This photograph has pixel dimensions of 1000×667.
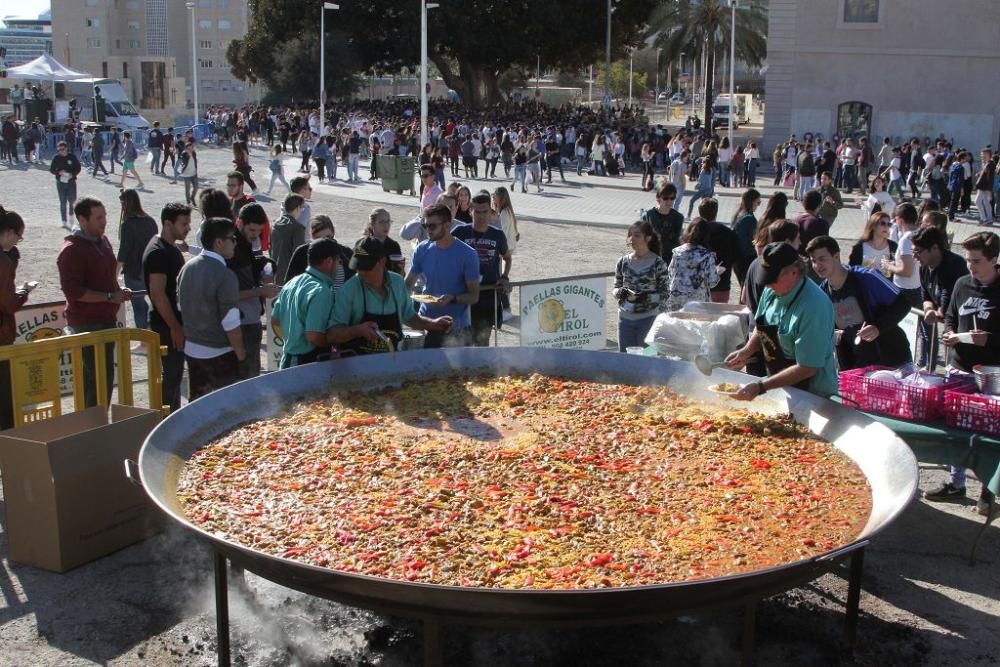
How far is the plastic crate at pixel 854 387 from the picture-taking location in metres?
6.98

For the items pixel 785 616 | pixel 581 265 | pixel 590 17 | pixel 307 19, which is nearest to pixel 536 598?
pixel 785 616

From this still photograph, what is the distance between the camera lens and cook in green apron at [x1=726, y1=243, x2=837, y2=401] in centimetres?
618

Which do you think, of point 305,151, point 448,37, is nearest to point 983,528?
point 305,151

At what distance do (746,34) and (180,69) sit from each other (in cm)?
7934

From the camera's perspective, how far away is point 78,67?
113 meters

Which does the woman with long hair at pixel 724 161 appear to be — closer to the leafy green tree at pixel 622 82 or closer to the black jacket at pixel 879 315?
the black jacket at pixel 879 315

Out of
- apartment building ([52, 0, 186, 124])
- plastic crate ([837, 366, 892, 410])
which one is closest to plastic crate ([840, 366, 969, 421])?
plastic crate ([837, 366, 892, 410])

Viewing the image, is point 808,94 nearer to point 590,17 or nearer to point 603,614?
point 590,17

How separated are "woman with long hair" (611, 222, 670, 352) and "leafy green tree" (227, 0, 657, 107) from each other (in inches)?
2186

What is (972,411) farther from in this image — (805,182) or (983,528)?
(805,182)

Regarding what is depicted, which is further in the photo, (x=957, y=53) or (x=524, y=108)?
(x=524, y=108)

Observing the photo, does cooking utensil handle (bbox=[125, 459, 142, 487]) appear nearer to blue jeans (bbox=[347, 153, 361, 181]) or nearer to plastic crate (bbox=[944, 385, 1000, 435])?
plastic crate (bbox=[944, 385, 1000, 435])

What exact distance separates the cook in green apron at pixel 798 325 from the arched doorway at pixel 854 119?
44.4 metres

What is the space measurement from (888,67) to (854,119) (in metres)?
2.66
